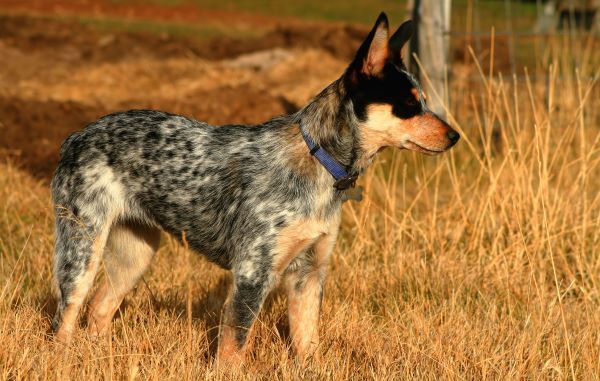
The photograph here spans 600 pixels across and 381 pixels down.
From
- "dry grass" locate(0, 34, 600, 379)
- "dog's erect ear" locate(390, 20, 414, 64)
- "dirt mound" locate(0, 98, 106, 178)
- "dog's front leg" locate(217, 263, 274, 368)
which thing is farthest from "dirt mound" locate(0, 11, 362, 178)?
"dog's erect ear" locate(390, 20, 414, 64)

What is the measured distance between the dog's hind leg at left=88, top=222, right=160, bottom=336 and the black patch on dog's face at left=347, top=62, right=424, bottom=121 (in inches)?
60.4

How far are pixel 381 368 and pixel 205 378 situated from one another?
0.84m

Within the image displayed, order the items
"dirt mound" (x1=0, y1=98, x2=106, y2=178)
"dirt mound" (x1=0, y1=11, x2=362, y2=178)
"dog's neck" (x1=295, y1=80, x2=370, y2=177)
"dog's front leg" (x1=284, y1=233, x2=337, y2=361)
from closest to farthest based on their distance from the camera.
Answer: "dog's neck" (x1=295, y1=80, x2=370, y2=177) → "dog's front leg" (x1=284, y1=233, x2=337, y2=361) → "dirt mound" (x1=0, y1=98, x2=106, y2=178) → "dirt mound" (x1=0, y1=11, x2=362, y2=178)

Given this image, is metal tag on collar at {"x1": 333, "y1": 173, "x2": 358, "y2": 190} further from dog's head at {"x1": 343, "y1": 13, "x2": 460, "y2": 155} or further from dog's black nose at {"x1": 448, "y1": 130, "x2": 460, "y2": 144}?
dog's black nose at {"x1": 448, "y1": 130, "x2": 460, "y2": 144}

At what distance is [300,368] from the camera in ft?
15.9

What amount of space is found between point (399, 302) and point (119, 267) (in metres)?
1.65

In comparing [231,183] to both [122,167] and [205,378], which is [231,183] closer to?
[122,167]

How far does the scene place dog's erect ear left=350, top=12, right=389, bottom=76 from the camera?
4633mm

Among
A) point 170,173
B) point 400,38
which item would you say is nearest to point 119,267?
point 170,173

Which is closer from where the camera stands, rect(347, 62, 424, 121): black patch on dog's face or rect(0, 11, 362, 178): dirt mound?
rect(347, 62, 424, 121): black patch on dog's face

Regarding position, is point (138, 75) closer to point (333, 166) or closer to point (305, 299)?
point (305, 299)

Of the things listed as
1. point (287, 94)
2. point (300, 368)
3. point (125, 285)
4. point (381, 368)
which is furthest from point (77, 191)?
point (287, 94)

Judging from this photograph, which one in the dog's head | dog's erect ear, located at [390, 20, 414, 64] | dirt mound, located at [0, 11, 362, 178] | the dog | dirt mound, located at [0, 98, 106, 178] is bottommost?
dirt mound, located at [0, 11, 362, 178]

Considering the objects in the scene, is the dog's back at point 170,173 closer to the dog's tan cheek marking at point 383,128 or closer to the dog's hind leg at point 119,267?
the dog's hind leg at point 119,267
